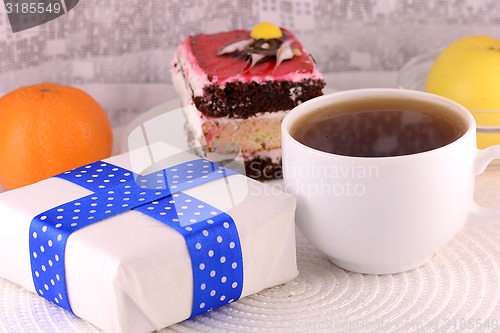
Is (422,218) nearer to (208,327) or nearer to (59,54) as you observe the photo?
(208,327)

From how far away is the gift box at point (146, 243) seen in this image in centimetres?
92

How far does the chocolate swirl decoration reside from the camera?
1.39 meters

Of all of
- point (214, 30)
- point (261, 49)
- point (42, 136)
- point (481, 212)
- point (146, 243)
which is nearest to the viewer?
point (146, 243)

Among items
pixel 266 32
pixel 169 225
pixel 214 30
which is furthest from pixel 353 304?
pixel 214 30

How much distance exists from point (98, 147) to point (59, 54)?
39 centimetres

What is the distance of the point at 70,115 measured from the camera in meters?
1.31

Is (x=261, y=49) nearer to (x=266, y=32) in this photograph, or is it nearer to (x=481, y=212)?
(x=266, y=32)

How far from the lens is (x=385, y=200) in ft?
3.25

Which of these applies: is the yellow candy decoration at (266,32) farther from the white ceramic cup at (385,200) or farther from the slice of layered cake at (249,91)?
the white ceramic cup at (385,200)

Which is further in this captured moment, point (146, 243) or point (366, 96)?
point (366, 96)

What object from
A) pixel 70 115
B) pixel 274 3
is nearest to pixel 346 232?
pixel 70 115

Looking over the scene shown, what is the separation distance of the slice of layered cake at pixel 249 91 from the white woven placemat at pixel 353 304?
0.35 m

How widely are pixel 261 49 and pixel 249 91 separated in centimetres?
8

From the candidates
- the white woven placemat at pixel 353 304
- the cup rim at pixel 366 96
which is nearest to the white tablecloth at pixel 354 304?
the white woven placemat at pixel 353 304
